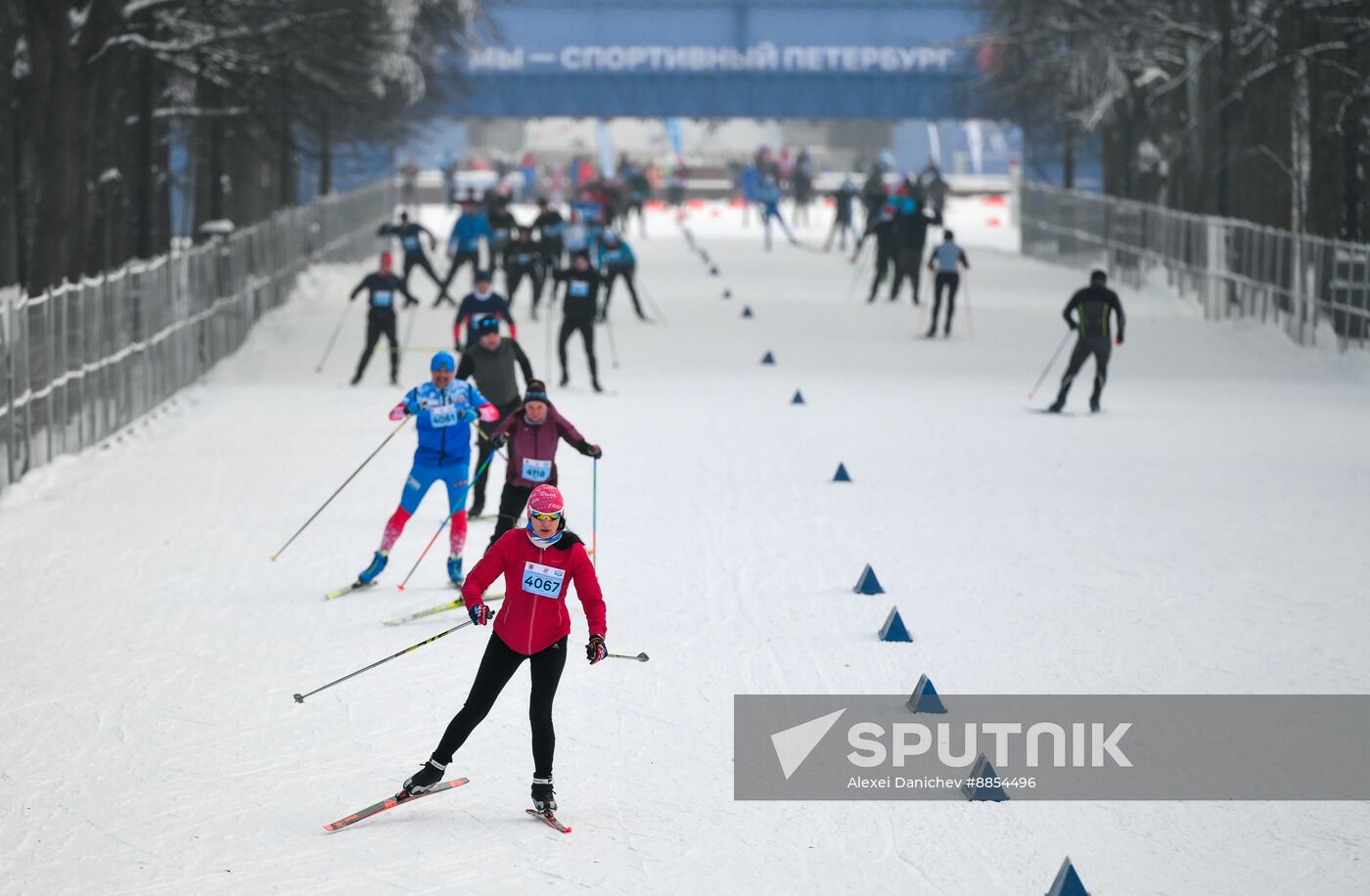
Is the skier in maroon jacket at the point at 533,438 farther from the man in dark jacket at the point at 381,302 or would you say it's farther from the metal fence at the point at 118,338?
the man in dark jacket at the point at 381,302

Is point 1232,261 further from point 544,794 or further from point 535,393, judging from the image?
point 544,794

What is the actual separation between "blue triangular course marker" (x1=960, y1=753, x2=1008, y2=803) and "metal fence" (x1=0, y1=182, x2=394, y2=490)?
10.1 metres

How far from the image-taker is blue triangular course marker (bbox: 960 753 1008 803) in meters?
8.81

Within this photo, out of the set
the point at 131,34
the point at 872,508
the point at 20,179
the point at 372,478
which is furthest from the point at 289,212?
the point at 872,508

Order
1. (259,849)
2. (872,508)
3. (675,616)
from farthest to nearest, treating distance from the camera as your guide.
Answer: (872,508), (675,616), (259,849)

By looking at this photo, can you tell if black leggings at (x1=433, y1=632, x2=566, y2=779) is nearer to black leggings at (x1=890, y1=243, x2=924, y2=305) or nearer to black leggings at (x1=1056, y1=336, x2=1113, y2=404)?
black leggings at (x1=1056, y1=336, x2=1113, y2=404)

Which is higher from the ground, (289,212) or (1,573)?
(289,212)

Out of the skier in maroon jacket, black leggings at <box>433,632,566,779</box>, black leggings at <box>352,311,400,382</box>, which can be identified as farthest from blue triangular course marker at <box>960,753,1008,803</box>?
black leggings at <box>352,311,400,382</box>

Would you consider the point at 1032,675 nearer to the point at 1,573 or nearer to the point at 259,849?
the point at 259,849

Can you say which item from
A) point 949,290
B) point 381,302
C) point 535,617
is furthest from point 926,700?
point 949,290

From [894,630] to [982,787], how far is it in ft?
9.40

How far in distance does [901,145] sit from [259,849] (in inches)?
2934

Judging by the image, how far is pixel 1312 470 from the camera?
18.1 meters

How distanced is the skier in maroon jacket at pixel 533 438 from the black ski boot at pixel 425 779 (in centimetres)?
389
